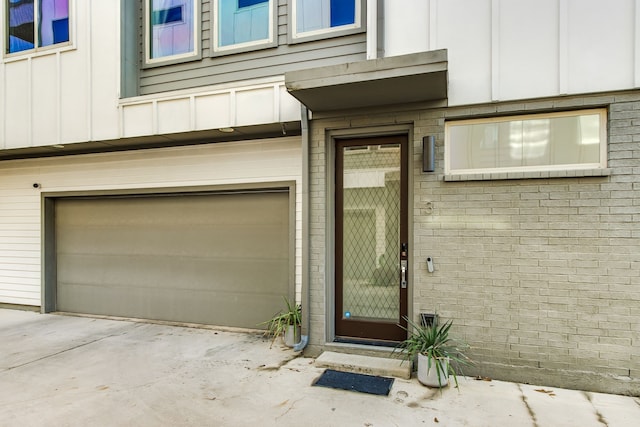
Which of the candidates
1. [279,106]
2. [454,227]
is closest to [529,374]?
[454,227]

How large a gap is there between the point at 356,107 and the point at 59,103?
4666mm

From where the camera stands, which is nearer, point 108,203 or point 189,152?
point 189,152

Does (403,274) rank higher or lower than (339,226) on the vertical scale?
lower

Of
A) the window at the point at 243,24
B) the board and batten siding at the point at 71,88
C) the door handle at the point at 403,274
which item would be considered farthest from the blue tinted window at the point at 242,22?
the door handle at the point at 403,274

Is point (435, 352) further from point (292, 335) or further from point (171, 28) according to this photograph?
point (171, 28)

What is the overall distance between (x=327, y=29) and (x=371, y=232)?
2.69 metres

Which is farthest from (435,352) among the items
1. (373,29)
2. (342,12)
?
(342,12)

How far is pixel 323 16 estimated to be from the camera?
4891 millimetres

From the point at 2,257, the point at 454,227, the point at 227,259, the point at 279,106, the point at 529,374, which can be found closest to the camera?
the point at 529,374

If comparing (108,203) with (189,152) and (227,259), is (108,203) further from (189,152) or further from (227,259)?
(227,259)

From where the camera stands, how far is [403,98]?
3949 mm

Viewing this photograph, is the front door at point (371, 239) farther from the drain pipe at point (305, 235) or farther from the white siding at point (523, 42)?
the white siding at point (523, 42)

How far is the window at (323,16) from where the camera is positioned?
4754 millimetres

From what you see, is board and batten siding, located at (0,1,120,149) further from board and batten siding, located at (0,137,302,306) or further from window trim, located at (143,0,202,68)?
board and batten siding, located at (0,137,302,306)
